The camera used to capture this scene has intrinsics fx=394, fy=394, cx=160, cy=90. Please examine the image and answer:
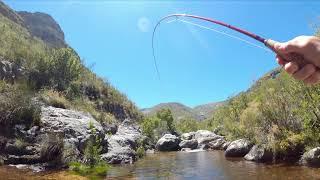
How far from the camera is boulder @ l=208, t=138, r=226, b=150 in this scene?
5369 centimetres

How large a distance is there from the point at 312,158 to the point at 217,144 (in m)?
31.8

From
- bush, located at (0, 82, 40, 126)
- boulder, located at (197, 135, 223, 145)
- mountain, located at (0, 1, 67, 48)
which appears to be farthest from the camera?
mountain, located at (0, 1, 67, 48)

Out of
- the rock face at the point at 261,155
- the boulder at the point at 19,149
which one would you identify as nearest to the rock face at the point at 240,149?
the rock face at the point at 261,155

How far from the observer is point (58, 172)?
18328 mm

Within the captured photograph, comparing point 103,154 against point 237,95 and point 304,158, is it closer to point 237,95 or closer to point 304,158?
point 304,158

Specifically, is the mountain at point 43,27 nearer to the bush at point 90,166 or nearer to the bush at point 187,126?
the bush at point 187,126

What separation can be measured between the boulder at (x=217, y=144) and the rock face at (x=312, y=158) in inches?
1139

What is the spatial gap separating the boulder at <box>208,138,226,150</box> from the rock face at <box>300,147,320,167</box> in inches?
1139

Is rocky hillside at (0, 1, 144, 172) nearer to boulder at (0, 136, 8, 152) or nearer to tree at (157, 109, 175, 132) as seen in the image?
boulder at (0, 136, 8, 152)

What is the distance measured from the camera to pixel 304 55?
2.38 metres

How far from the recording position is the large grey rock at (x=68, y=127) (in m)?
22.8

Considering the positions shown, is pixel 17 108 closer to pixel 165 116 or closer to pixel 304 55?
pixel 304 55

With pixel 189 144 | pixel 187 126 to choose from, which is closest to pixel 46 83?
pixel 189 144

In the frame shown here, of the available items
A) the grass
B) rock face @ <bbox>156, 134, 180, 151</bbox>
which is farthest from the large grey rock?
rock face @ <bbox>156, 134, 180, 151</bbox>
